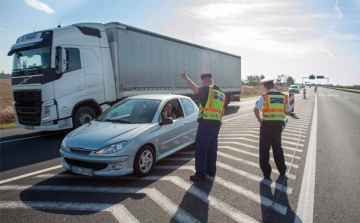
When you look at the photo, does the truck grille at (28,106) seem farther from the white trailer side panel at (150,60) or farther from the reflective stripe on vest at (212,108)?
the reflective stripe on vest at (212,108)

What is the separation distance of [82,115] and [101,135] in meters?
4.39

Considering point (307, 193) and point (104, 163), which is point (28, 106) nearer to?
point (104, 163)

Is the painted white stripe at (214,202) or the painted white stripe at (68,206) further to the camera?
the painted white stripe at (68,206)

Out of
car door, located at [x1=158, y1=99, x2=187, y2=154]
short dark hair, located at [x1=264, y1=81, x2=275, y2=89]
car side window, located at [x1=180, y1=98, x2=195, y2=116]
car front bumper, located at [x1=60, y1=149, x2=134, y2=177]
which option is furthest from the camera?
car side window, located at [x1=180, y1=98, x2=195, y2=116]

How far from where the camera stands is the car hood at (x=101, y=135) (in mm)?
3988

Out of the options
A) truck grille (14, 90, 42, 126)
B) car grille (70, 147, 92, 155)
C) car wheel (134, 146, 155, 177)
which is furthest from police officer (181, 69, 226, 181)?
truck grille (14, 90, 42, 126)

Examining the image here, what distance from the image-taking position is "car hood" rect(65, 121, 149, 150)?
3.99 meters

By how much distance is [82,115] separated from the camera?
8125 millimetres

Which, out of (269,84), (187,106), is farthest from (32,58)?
(269,84)

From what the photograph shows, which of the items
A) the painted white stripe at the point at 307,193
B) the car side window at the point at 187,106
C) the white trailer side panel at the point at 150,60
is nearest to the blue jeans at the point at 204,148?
the painted white stripe at the point at 307,193

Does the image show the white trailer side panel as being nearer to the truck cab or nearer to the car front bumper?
the truck cab

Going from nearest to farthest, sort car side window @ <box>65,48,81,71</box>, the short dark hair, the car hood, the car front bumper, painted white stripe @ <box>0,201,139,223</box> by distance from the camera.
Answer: painted white stripe @ <box>0,201,139,223</box> → the car front bumper → the car hood → the short dark hair → car side window @ <box>65,48,81,71</box>

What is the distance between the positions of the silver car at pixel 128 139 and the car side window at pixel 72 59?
10.2ft

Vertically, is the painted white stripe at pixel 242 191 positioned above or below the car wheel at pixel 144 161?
below
